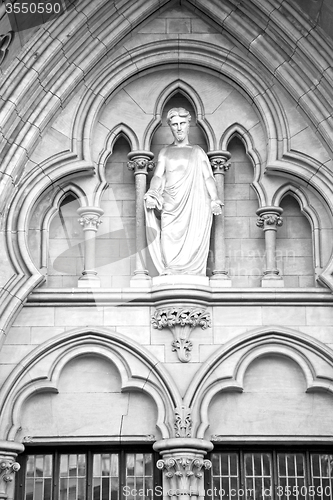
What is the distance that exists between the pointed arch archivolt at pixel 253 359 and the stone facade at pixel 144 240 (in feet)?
0.06

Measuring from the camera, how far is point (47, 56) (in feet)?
44.4

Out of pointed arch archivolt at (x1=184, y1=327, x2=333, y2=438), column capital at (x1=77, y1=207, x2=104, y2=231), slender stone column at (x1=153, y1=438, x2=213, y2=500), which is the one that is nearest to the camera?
slender stone column at (x1=153, y1=438, x2=213, y2=500)

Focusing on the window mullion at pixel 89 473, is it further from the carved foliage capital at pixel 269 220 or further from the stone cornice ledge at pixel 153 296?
the carved foliage capital at pixel 269 220

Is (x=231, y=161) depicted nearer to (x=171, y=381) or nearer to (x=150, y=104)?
(x=150, y=104)

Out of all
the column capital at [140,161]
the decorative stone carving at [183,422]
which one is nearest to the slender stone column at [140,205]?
the column capital at [140,161]

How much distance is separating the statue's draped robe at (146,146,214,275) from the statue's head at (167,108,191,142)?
Result: 1.15 ft

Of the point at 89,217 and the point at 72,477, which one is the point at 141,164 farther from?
the point at 72,477

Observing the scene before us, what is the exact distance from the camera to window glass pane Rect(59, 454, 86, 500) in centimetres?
1309

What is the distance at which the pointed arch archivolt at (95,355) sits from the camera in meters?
13.0

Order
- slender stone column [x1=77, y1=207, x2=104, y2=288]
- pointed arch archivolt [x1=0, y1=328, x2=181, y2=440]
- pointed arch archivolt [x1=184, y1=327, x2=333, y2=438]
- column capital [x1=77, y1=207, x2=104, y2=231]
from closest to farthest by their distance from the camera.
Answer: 1. pointed arch archivolt [x1=0, y1=328, x2=181, y2=440]
2. pointed arch archivolt [x1=184, y1=327, x2=333, y2=438]
3. slender stone column [x1=77, y1=207, x2=104, y2=288]
4. column capital [x1=77, y1=207, x2=104, y2=231]

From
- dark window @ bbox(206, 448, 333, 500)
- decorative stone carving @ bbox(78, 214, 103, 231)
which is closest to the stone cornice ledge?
decorative stone carving @ bbox(78, 214, 103, 231)

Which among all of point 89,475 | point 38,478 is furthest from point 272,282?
point 38,478

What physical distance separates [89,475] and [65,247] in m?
2.70

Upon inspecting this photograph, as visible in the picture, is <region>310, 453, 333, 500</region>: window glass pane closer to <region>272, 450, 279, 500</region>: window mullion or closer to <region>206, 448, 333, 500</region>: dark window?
<region>206, 448, 333, 500</region>: dark window
